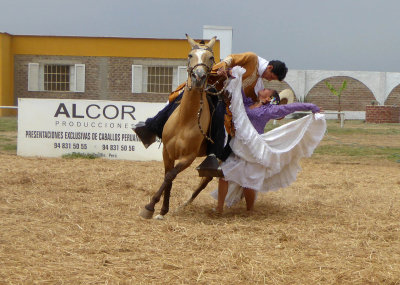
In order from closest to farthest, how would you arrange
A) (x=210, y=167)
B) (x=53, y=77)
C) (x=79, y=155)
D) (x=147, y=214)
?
(x=147, y=214) → (x=210, y=167) → (x=79, y=155) → (x=53, y=77)

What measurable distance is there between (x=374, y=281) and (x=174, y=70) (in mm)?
25169

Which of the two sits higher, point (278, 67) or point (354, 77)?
point (354, 77)

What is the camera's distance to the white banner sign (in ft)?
42.5

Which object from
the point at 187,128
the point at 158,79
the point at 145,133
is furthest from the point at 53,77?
the point at 187,128

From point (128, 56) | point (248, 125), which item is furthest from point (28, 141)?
point (128, 56)

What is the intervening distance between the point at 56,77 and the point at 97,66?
2138mm

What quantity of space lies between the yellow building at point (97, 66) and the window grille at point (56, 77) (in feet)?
0.23

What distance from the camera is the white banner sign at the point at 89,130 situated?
13.0 meters

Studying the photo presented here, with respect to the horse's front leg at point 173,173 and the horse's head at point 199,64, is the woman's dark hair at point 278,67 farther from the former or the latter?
the horse's front leg at point 173,173

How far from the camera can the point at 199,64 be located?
634cm

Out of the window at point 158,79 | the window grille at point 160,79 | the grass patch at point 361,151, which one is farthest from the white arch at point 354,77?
the grass patch at point 361,151

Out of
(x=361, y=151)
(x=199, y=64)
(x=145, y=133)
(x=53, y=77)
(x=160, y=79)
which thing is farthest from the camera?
(x=53, y=77)

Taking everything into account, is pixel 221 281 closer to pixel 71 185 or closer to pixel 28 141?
pixel 71 185

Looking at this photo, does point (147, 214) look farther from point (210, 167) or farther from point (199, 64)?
point (199, 64)
